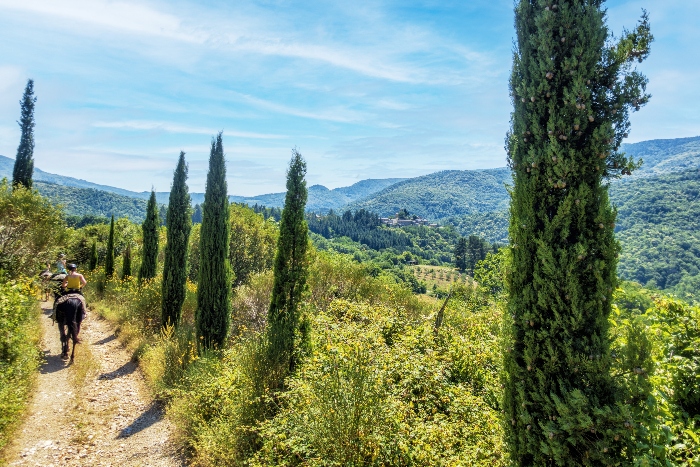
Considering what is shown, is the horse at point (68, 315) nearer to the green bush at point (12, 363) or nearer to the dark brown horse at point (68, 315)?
the dark brown horse at point (68, 315)

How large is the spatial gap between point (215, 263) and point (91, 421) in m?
4.13

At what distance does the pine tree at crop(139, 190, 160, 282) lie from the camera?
52.7ft

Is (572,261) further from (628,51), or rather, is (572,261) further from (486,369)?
(486,369)

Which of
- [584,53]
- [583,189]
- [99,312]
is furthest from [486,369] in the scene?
[99,312]

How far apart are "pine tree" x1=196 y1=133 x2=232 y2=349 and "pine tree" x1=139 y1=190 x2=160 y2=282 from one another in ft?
26.7

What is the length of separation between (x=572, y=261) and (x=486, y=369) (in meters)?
4.01

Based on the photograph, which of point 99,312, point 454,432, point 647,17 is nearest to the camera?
point 647,17

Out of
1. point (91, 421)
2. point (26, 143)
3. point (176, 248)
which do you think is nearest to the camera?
point (91, 421)

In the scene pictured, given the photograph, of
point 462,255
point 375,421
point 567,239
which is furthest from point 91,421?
point 462,255

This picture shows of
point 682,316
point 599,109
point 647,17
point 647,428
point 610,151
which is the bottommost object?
point 647,428

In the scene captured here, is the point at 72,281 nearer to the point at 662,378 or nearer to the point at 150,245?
the point at 150,245

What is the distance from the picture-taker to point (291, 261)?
7.68 m

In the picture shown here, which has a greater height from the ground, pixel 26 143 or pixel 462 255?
pixel 26 143

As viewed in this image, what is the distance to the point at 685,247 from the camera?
2267 inches
